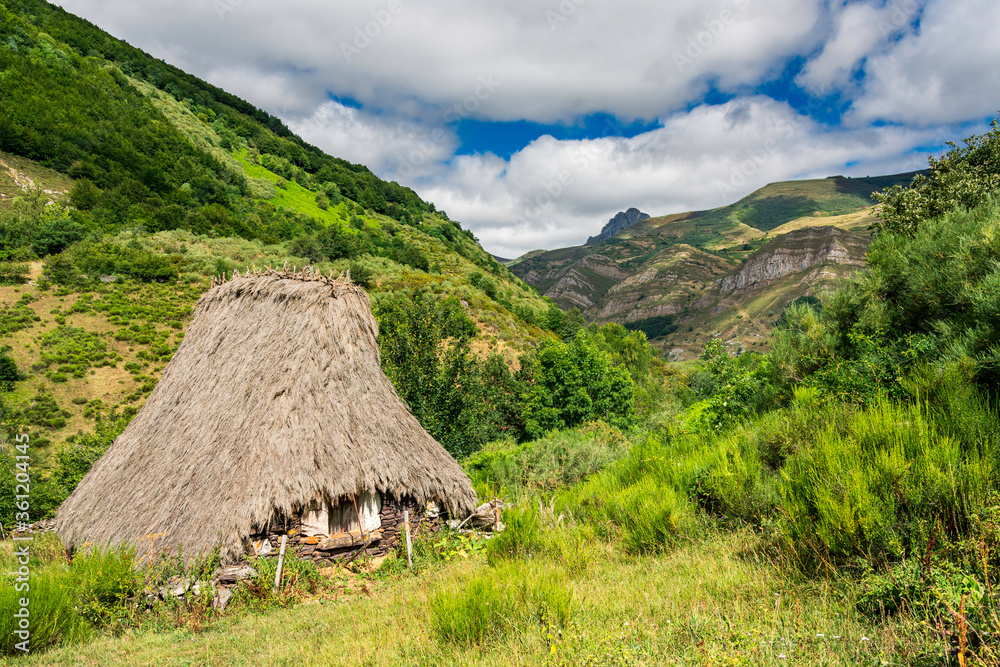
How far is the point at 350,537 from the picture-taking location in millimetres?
7914

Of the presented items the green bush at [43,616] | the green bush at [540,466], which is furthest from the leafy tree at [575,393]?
the green bush at [43,616]

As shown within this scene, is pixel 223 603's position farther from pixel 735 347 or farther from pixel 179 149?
pixel 179 149

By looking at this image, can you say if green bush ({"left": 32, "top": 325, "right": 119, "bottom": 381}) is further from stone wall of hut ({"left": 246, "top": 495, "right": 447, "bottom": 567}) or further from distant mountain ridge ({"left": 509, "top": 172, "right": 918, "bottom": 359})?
distant mountain ridge ({"left": 509, "top": 172, "right": 918, "bottom": 359})

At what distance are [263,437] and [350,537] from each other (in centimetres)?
242

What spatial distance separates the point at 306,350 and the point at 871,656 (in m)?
8.69

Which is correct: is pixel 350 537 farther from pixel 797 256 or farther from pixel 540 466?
pixel 797 256

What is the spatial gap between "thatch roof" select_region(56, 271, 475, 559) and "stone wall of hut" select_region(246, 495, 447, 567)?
1.12ft

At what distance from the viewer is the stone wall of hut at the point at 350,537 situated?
7282 millimetres

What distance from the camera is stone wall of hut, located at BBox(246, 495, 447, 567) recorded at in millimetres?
7282

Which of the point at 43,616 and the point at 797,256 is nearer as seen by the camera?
the point at 43,616

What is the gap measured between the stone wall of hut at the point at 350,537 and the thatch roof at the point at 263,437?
0.34 m

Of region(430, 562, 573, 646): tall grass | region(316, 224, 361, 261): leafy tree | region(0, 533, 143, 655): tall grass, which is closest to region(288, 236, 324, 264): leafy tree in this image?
region(316, 224, 361, 261): leafy tree

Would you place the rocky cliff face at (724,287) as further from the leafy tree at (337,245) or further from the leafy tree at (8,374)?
the leafy tree at (8,374)

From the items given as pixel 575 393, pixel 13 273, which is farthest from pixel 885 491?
pixel 13 273
